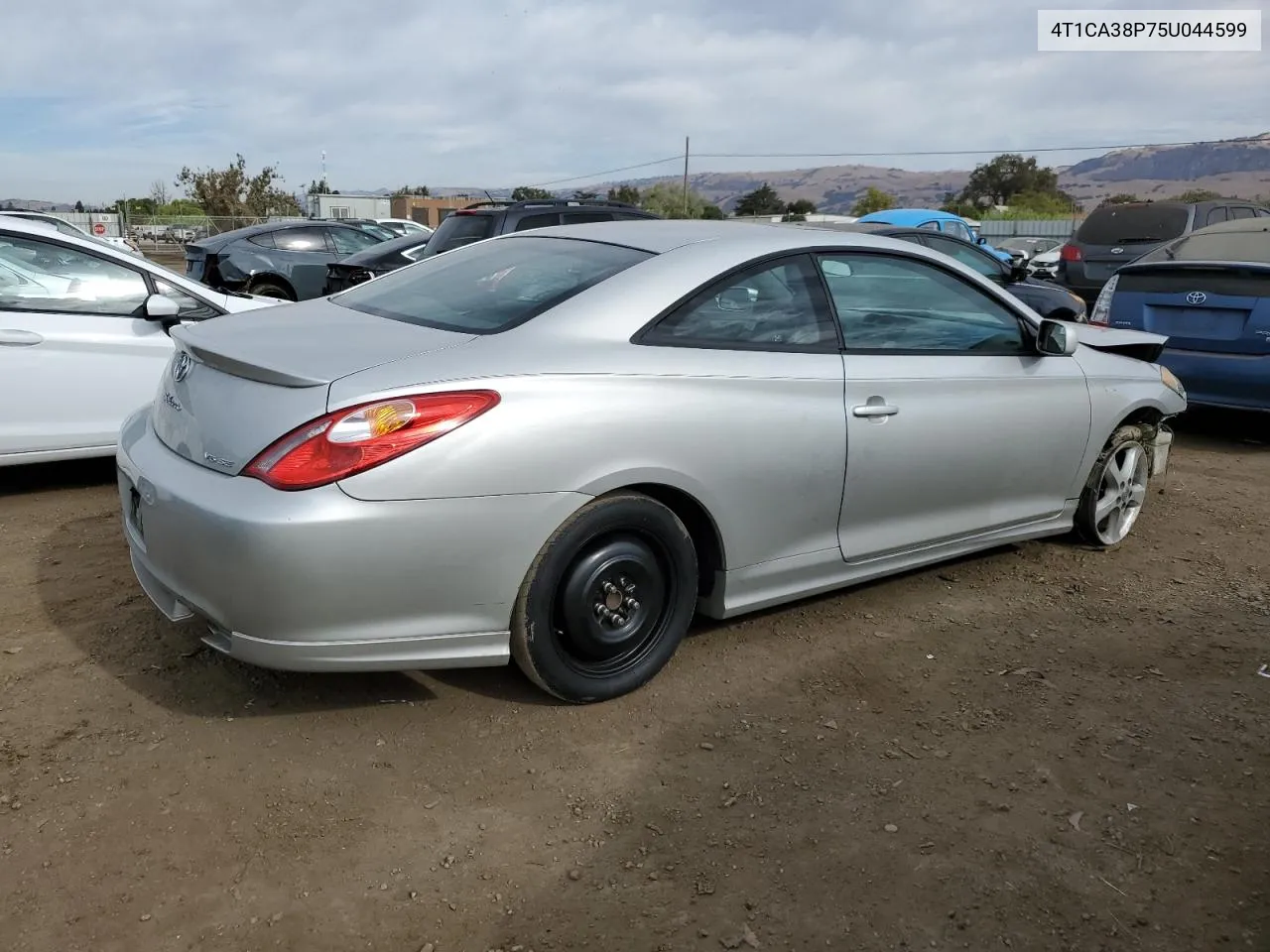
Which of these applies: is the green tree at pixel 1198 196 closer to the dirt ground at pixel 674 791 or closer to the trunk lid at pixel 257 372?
the dirt ground at pixel 674 791

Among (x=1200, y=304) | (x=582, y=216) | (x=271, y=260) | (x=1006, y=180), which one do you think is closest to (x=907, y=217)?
(x=582, y=216)

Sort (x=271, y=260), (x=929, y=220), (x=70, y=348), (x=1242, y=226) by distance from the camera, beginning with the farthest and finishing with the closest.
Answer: (x=929, y=220) < (x=271, y=260) < (x=1242, y=226) < (x=70, y=348)

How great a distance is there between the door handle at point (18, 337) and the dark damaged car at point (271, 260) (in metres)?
7.57

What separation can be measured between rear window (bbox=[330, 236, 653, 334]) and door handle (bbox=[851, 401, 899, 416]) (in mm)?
919

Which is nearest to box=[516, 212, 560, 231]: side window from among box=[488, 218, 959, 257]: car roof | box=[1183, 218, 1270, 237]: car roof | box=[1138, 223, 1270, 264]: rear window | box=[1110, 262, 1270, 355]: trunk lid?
box=[1110, 262, 1270, 355]: trunk lid

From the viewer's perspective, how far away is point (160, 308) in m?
5.45

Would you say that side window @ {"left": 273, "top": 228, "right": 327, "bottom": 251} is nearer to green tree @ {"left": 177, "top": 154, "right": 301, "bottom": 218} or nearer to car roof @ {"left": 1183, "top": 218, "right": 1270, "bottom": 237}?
car roof @ {"left": 1183, "top": 218, "right": 1270, "bottom": 237}

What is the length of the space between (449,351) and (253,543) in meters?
0.77

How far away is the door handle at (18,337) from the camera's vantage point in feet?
17.0

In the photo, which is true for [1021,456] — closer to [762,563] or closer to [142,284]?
[762,563]

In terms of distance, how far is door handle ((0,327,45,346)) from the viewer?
203 inches

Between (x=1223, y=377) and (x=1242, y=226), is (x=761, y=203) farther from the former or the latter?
(x=1223, y=377)

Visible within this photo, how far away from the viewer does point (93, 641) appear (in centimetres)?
372

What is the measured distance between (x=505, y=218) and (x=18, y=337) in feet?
20.3
